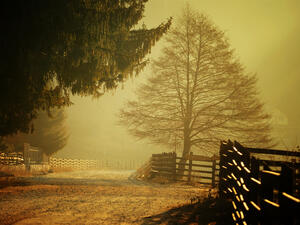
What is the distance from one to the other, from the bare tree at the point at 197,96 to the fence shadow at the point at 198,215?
358 inches

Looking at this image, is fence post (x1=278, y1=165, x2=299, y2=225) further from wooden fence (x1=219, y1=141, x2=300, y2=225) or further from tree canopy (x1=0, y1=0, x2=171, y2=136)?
tree canopy (x1=0, y1=0, x2=171, y2=136)

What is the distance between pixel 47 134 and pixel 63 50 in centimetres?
2133

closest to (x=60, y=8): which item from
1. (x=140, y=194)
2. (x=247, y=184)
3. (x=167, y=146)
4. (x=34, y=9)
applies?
(x=34, y=9)

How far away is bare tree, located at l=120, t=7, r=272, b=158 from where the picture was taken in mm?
14492

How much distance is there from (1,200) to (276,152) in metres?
8.48

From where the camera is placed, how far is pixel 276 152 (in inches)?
271

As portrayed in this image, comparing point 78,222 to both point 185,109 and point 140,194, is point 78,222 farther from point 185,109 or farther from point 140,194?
point 185,109

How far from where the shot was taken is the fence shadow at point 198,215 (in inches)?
203

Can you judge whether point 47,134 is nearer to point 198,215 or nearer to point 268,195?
point 198,215

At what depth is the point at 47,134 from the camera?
91.0ft

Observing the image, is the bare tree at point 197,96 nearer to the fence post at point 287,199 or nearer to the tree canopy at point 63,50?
the tree canopy at point 63,50

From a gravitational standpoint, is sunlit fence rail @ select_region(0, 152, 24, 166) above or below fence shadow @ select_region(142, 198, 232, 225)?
below

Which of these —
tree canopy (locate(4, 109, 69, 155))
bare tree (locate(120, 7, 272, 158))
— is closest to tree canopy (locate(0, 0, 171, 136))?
bare tree (locate(120, 7, 272, 158))

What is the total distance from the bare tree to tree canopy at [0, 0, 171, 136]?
511 cm
